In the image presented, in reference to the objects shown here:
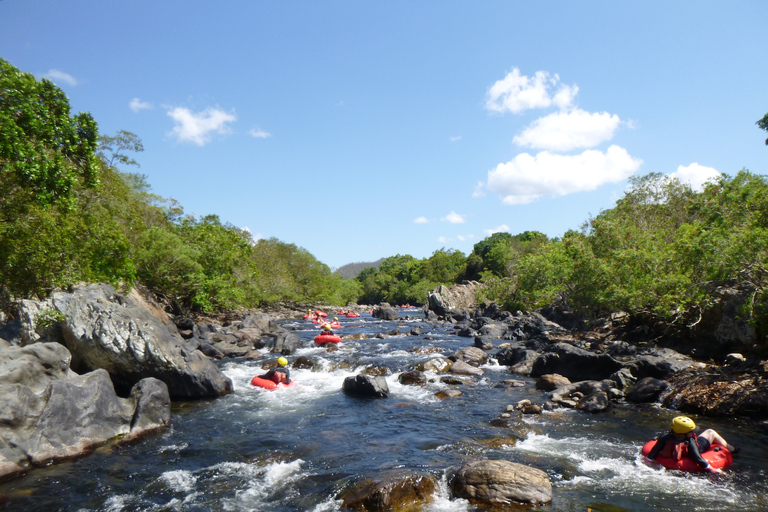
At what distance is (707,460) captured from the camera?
27.8 ft

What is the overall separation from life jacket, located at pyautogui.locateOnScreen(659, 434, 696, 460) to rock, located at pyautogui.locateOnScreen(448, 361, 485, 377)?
9.54 meters

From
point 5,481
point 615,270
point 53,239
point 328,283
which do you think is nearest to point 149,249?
point 53,239

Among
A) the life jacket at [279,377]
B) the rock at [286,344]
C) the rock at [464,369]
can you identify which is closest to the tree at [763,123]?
the rock at [464,369]

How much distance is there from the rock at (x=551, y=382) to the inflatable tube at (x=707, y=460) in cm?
647

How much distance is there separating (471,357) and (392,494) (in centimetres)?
1402

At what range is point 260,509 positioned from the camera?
720 centimetres

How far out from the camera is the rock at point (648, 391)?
43.9ft

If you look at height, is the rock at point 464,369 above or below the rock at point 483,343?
below

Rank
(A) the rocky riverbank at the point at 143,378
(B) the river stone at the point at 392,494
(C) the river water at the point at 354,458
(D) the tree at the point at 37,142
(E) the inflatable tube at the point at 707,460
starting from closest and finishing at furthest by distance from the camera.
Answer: (B) the river stone at the point at 392,494 < (C) the river water at the point at 354,458 < (E) the inflatable tube at the point at 707,460 < (A) the rocky riverbank at the point at 143,378 < (D) the tree at the point at 37,142

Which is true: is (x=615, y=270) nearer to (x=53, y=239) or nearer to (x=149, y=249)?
(x=53, y=239)

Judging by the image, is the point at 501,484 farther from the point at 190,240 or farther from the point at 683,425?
the point at 190,240

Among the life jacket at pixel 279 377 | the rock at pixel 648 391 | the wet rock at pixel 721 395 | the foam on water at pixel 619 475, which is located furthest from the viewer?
the life jacket at pixel 279 377

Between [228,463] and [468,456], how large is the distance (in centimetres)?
516

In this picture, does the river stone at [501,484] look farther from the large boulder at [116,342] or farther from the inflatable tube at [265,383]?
the large boulder at [116,342]
